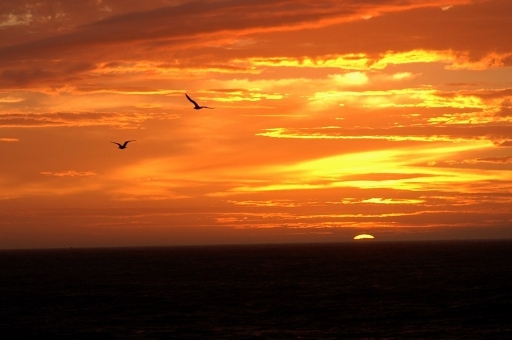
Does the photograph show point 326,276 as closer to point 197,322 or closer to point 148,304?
point 148,304

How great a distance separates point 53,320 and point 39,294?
29.2m

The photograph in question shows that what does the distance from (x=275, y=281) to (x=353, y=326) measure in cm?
5432

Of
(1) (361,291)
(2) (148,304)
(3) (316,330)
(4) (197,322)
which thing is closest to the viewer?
(3) (316,330)

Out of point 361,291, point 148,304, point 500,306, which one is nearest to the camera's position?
point 500,306

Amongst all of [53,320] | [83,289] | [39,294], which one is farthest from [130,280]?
[53,320]

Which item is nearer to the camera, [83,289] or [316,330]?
[316,330]

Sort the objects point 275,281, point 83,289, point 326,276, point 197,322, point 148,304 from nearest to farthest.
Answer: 1. point 197,322
2. point 148,304
3. point 83,289
4. point 275,281
5. point 326,276

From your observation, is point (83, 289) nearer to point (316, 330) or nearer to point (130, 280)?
point (130, 280)

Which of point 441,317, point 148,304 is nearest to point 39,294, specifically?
point 148,304

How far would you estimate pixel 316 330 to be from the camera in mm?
70938

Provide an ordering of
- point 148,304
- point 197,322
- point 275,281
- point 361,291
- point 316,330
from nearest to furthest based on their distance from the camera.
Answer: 1. point 316,330
2. point 197,322
3. point 148,304
4. point 361,291
5. point 275,281

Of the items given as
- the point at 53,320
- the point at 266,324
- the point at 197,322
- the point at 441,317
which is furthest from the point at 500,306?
the point at 53,320

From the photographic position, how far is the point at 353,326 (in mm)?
73000

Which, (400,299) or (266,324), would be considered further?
(400,299)
